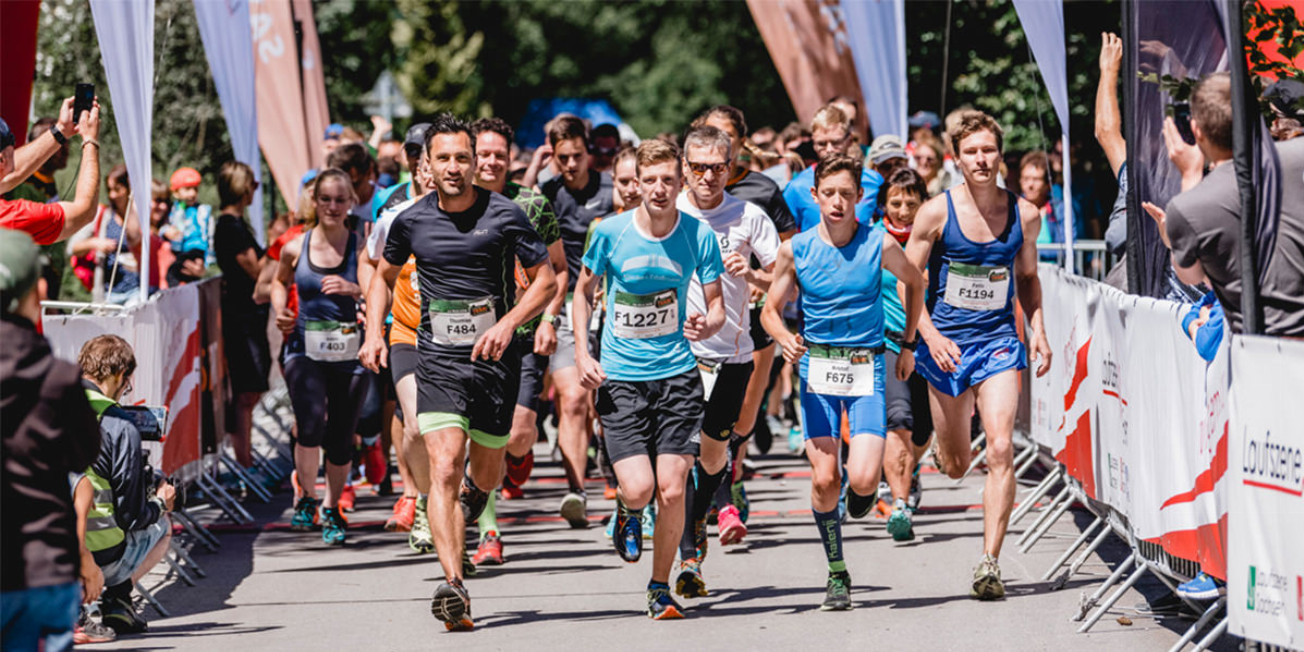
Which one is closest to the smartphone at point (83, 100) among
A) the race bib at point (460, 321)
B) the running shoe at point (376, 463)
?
the race bib at point (460, 321)

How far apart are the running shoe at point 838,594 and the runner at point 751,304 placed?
1.93 m

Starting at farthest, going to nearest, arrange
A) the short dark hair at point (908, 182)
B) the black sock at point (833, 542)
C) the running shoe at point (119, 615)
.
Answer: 1. the short dark hair at point (908, 182)
2. the black sock at point (833, 542)
3. the running shoe at point (119, 615)

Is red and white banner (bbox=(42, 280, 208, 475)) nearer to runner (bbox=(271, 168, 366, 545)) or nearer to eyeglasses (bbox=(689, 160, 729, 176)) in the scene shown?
runner (bbox=(271, 168, 366, 545))

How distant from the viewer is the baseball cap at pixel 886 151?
12211 mm

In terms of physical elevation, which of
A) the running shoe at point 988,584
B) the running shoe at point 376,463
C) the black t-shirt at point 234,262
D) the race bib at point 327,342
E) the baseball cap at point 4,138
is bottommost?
the running shoe at point 988,584

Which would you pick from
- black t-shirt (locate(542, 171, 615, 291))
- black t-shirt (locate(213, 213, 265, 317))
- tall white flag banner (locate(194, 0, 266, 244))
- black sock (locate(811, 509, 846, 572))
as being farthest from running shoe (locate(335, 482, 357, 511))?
black sock (locate(811, 509, 846, 572))

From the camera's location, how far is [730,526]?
9.73 metres

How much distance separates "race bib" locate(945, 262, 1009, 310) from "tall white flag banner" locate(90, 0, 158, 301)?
4.29 m

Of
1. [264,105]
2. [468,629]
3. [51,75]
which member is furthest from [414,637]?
[51,75]

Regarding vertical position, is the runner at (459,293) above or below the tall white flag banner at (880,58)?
below

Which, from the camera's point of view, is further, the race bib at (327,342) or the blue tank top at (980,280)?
the race bib at (327,342)

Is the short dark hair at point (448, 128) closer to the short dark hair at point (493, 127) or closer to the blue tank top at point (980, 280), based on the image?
the short dark hair at point (493, 127)

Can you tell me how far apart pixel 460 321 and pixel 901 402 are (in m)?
3.14

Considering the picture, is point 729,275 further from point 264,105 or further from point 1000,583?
point 264,105
